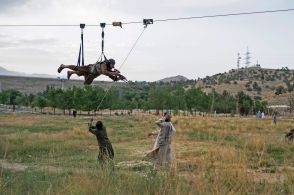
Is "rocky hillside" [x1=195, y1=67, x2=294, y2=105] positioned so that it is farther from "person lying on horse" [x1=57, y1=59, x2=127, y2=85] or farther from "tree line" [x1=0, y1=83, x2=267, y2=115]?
"person lying on horse" [x1=57, y1=59, x2=127, y2=85]

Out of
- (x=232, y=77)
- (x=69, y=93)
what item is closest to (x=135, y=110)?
(x=69, y=93)

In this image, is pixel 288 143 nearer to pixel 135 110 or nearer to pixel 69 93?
pixel 69 93

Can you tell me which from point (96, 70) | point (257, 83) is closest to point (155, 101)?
point (257, 83)

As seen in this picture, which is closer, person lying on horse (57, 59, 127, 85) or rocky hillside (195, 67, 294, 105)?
person lying on horse (57, 59, 127, 85)

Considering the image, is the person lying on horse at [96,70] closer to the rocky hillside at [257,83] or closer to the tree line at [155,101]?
the tree line at [155,101]

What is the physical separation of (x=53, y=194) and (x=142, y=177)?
1445mm

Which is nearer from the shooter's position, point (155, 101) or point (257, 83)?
point (155, 101)

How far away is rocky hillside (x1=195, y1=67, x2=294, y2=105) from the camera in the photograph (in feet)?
287

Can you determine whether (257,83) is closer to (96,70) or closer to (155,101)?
(155,101)

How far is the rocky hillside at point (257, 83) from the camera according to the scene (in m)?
87.6

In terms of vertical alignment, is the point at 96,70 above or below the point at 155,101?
below

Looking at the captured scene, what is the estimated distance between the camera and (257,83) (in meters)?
102

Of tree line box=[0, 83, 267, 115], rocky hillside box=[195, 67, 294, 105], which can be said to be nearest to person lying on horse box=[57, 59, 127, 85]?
tree line box=[0, 83, 267, 115]

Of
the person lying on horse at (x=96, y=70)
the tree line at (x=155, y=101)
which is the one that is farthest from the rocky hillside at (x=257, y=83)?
the person lying on horse at (x=96, y=70)
